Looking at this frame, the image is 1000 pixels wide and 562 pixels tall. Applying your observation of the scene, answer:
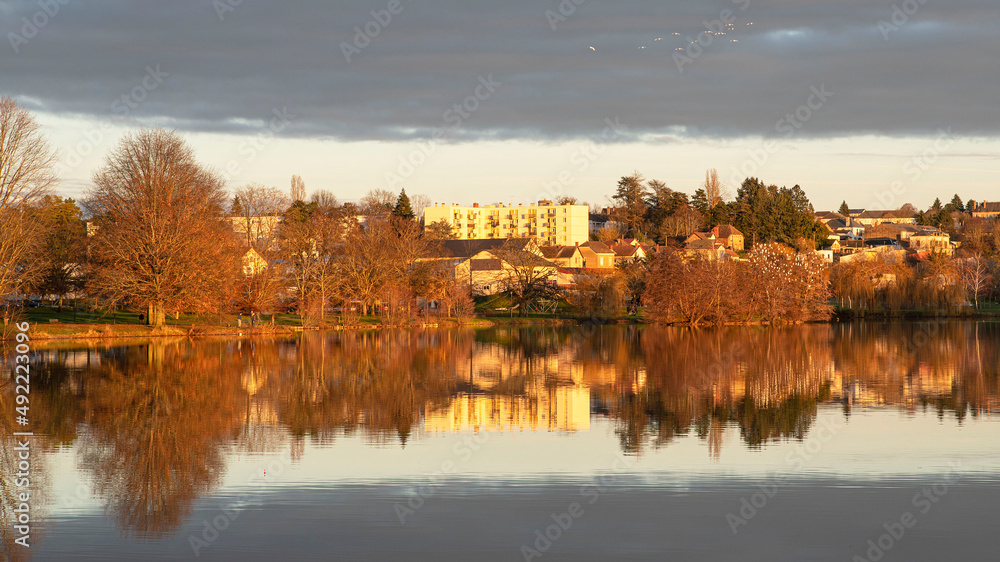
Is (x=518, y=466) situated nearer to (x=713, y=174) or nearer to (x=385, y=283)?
(x=385, y=283)

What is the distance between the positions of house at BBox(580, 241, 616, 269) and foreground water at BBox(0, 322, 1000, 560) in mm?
84551

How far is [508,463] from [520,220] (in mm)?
151900

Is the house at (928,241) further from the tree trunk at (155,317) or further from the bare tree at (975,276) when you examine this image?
the tree trunk at (155,317)

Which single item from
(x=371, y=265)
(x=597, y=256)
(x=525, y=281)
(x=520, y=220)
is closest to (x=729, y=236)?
(x=597, y=256)

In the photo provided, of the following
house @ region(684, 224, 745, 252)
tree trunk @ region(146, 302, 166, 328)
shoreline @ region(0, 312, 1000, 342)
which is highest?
house @ region(684, 224, 745, 252)

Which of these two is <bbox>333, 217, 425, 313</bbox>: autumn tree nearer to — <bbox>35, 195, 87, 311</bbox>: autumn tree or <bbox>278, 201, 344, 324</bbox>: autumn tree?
<bbox>278, 201, 344, 324</bbox>: autumn tree

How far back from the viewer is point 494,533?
12.1 metres

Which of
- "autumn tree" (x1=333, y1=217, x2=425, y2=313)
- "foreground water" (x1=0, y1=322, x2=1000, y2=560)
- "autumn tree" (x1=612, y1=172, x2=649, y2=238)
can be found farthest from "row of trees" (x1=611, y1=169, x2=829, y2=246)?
"foreground water" (x1=0, y1=322, x2=1000, y2=560)

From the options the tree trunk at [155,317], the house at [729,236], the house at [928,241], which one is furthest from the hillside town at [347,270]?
the house at [928,241]

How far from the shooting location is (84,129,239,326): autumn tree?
161ft

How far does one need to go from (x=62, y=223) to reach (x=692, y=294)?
1847 inches

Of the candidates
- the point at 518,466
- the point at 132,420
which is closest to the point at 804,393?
the point at 518,466

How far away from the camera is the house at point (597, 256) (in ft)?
389

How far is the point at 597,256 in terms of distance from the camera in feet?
392
